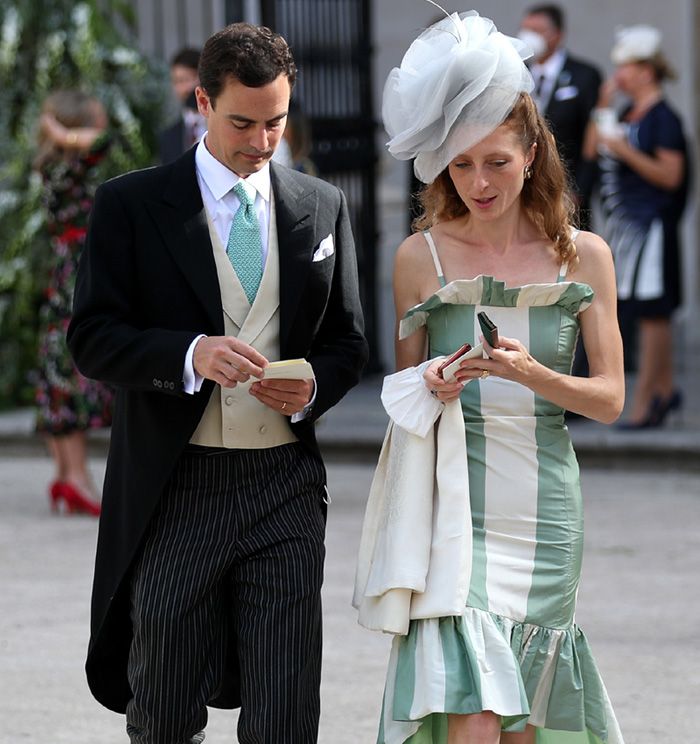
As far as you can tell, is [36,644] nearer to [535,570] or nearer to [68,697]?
[68,697]

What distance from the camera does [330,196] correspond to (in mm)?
3848

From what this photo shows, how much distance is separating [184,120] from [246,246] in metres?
4.23

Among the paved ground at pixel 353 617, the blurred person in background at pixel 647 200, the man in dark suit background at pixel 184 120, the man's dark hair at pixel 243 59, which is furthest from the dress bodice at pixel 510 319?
the blurred person in background at pixel 647 200

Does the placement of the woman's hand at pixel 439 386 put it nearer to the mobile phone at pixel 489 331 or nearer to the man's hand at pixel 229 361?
the mobile phone at pixel 489 331

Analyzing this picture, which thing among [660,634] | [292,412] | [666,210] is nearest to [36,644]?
[660,634]

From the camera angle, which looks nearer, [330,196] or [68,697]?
[330,196]

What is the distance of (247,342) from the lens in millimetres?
3648

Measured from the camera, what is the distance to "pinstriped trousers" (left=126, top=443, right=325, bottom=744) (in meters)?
3.66

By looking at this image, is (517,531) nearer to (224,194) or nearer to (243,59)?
(224,194)

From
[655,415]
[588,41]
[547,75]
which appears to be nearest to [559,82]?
[547,75]

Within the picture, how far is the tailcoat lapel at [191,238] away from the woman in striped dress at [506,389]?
0.44 m

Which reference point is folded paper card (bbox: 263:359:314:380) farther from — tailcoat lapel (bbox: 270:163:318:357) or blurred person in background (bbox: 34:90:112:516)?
blurred person in background (bbox: 34:90:112:516)

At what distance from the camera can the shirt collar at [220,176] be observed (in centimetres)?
370

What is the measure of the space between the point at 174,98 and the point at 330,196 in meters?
7.41
